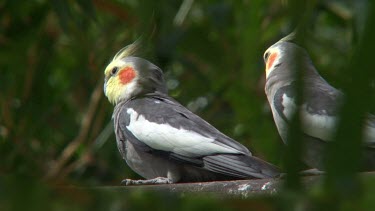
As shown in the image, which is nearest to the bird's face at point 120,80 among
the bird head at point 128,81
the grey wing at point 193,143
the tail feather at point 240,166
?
the bird head at point 128,81

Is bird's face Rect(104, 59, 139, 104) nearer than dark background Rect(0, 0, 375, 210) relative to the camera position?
Yes

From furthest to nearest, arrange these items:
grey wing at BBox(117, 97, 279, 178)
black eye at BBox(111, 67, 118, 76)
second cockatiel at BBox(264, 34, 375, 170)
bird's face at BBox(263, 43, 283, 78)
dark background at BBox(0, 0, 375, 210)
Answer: dark background at BBox(0, 0, 375, 210), black eye at BBox(111, 67, 118, 76), bird's face at BBox(263, 43, 283, 78), grey wing at BBox(117, 97, 279, 178), second cockatiel at BBox(264, 34, 375, 170)

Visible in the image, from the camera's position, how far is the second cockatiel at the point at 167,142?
2482mm

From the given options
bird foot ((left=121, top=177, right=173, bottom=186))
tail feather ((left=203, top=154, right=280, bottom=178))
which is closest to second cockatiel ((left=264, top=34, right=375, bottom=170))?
tail feather ((left=203, top=154, right=280, bottom=178))

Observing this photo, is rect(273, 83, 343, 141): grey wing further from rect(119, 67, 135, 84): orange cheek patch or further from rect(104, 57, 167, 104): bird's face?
rect(119, 67, 135, 84): orange cheek patch

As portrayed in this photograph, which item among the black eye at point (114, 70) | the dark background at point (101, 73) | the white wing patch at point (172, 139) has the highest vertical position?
the white wing patch at point (172, 139)

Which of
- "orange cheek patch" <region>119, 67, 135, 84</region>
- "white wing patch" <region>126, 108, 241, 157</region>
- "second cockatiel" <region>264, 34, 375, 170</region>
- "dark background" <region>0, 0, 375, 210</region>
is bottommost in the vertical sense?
"dark background" <region>0, 0, 375, 210</region>

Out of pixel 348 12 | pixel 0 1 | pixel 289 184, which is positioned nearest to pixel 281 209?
pixel 289 184

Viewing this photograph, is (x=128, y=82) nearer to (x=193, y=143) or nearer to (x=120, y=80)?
(x=120, y=80)

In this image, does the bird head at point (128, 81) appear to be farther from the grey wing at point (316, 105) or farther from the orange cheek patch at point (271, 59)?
the grey wing at point (316, 105)

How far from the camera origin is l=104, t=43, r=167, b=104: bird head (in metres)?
3.01

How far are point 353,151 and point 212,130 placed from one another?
2099 mm

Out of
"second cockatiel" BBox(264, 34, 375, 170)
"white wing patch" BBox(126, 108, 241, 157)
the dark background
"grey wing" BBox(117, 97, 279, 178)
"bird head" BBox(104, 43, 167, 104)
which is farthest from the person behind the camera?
the dark background

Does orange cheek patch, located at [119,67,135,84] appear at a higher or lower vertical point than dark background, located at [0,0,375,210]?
higher
